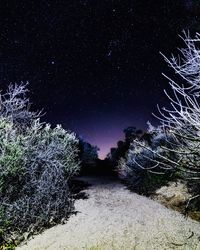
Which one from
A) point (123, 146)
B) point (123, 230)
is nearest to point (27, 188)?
point (123, 230)

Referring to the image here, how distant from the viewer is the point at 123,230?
25.7 feet

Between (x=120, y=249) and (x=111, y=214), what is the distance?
313cm

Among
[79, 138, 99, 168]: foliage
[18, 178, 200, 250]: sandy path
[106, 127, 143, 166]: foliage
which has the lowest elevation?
[18, 178, 200, 250]: sandy path

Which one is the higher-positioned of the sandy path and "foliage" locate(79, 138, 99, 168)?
"foliage" locate(79, 138, 99, 168)

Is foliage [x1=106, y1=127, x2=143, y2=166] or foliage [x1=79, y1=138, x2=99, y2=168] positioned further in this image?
foliage [x1=106, y1=127, x2=143, y2=166]

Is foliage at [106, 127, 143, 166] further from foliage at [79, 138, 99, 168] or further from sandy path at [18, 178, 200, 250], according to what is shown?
sandy path at [18, 178, 200, 250]

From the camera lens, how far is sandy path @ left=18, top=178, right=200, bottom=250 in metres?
6.82

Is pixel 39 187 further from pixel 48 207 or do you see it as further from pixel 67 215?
pixel 67 215

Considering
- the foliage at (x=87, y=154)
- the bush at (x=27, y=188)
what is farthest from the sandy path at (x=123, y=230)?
the foliage at (x=87, y=154)

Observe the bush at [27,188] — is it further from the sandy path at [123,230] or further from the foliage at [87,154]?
the foliage at [87,154]

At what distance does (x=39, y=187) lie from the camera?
347 inches

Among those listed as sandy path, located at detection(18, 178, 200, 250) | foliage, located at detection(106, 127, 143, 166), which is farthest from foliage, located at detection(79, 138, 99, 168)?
sandy path, located at detection(18, 178, 200, 250)

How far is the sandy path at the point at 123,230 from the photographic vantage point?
682cm

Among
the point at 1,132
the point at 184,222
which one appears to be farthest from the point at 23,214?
the point at 184,222
